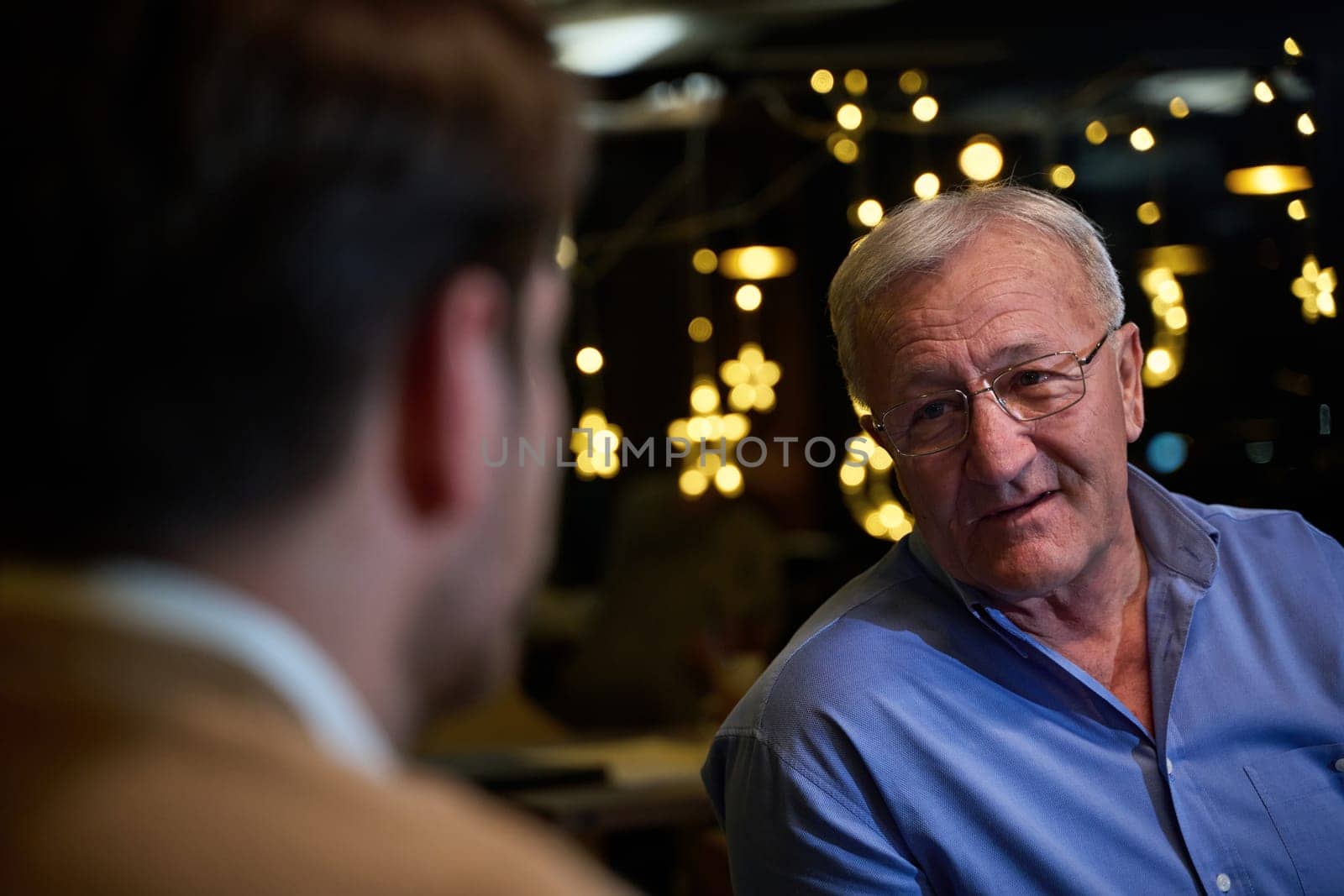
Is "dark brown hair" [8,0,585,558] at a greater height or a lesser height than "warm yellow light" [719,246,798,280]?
lesser

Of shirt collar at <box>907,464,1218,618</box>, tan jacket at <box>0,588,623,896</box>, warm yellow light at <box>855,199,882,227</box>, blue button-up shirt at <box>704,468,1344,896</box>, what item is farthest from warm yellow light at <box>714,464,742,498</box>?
tan jacket at <box>0,588,623,896</box>

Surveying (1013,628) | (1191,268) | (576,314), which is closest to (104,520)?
(1013,628)

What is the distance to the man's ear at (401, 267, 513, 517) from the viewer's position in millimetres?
591

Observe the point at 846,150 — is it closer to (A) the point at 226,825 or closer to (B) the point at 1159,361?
(B) the point at 1159,361

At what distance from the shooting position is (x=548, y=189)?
634 millimetres

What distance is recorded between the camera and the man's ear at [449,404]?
591 millimetres

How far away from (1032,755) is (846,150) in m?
3.34

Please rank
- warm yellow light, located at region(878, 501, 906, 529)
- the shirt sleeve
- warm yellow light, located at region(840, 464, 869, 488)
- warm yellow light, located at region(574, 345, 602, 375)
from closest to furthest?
the shirt sleeve < warm yellow light, located at region(878, 501, 906, 529) < warm yellow light, located at region(840, 464, 869, 488) < warm yellow light, located at region(574, 345, 602, 375)

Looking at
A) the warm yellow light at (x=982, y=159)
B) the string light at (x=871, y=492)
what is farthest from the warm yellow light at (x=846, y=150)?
the string light at (x=871, y=492)

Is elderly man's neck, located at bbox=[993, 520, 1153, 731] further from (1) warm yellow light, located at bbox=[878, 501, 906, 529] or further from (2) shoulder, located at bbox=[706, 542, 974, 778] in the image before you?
(1) warm yellow light, located at bbox=[878, 501, 906, 529]

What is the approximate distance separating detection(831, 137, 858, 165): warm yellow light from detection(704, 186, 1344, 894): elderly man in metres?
2.85

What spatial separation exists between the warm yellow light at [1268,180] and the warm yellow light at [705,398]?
2.64 metres

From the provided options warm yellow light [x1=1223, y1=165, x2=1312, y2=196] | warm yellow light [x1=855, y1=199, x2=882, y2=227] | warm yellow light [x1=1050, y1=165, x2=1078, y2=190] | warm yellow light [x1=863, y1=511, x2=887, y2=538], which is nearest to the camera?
warm yellow light [x1=1223, y1=165, x2=1312, y2=196]

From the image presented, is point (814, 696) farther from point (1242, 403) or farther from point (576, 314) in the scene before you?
point (576, 314)
